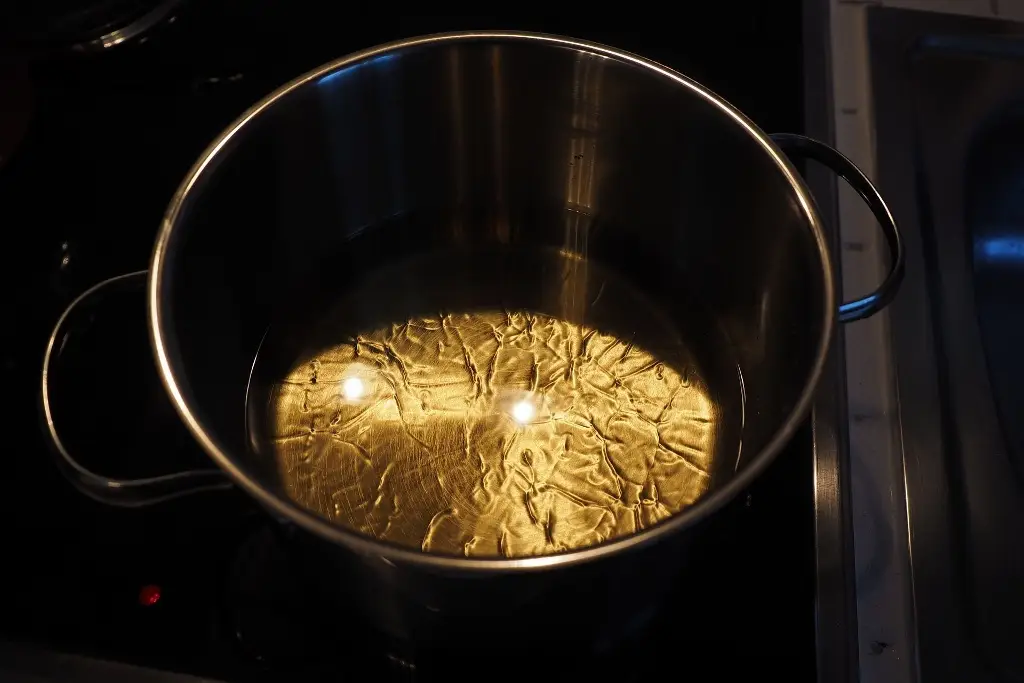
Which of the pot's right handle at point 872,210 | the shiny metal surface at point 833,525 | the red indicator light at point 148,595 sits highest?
the pot's right handle at point 872,210

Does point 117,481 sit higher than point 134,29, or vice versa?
point 134,29

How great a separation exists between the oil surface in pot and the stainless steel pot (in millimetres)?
20

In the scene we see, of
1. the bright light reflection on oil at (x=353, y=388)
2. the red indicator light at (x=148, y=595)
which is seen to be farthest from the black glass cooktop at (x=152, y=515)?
the bright light reflection on oil at (x=353, y=388)

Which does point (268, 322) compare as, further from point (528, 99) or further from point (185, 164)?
point (528, 99)

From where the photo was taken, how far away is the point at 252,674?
474mm

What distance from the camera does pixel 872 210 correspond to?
53 centimetres

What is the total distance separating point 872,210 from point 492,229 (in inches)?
12.5

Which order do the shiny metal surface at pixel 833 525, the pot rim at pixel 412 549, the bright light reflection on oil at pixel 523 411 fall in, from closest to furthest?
the pot rim at pixel 412 549 < the shiny metal surface at pixel 833 525 < the bright light reflection on oil at pixel 523 411

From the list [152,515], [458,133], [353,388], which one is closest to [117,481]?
[152,515]

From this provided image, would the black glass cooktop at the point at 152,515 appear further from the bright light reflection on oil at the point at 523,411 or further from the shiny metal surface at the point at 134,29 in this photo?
the bright light reflection on oil at the point at 523,411

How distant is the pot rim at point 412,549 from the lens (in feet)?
1.20

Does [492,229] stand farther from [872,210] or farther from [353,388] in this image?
[872,210]

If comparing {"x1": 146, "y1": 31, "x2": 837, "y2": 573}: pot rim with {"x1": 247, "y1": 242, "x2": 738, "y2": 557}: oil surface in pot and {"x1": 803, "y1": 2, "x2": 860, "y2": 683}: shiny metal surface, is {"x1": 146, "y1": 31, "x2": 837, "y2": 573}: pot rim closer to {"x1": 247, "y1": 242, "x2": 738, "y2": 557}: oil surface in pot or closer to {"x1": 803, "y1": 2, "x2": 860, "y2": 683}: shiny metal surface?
{"x1": 803, "y1": 2, "x2": 860, "y2": 683}: shiny metal surface

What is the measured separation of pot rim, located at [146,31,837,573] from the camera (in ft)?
1.20
